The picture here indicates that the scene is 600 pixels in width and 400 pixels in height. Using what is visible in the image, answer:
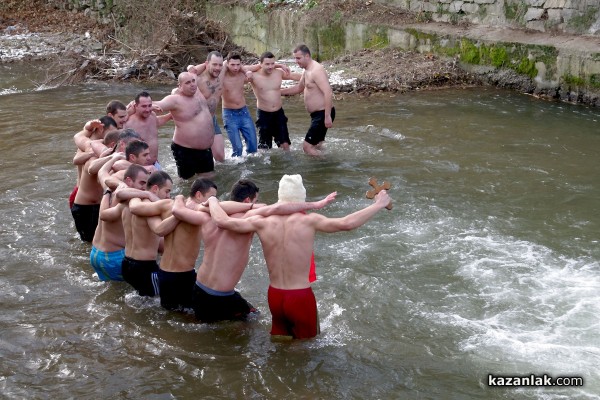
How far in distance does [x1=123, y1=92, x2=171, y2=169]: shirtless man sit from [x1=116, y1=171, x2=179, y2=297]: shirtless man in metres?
2.25

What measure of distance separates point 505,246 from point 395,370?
2.60m

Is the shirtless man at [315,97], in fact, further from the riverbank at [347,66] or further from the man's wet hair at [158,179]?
the man's wet hair at [158,179]

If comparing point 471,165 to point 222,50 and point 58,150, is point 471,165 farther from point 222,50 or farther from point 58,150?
point 222,50

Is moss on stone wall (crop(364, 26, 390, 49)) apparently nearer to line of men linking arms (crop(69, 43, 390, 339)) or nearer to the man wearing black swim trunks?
the man wearing black swim trunks

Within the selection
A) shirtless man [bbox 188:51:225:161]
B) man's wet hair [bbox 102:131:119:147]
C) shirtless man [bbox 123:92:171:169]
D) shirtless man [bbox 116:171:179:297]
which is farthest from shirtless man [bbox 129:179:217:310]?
shirtless man [bbox 188:51:225:161]

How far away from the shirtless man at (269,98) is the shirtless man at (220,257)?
4.94 metres

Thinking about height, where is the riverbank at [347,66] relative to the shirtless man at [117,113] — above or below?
below

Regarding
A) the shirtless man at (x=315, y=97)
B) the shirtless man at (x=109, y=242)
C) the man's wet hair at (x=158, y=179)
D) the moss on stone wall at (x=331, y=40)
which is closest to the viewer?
the man's wet hair at (x=158, y=179)

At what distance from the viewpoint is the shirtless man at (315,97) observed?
33.7 ft

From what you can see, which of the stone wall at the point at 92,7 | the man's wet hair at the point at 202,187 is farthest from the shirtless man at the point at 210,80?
the stone wall at the point at 92,7

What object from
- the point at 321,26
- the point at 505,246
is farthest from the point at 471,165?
the point at 321,26

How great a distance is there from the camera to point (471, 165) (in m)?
10.1

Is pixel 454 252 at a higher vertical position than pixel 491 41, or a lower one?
lower

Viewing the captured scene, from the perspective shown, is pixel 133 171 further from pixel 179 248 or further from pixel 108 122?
pixel 108 122
